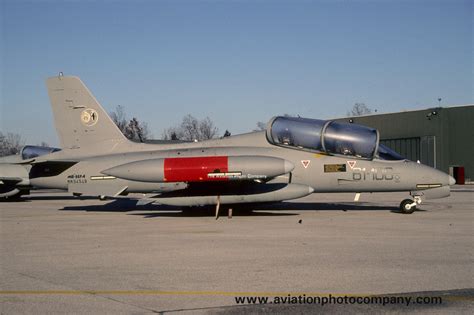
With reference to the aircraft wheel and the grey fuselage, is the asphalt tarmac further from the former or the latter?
the grey fuselage

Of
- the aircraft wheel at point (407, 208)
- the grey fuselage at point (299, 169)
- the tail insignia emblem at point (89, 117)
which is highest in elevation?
the tail insignia emblem at point (89, 117)

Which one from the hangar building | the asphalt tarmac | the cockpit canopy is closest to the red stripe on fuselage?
the asphalt tarmac

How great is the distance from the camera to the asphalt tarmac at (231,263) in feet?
21.1

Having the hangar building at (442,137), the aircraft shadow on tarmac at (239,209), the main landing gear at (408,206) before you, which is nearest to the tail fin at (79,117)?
the aircraft shadow on tarmac at (239,209)

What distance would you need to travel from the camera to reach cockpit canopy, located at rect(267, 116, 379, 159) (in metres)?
16.4

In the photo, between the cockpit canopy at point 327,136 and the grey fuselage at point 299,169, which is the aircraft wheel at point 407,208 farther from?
the cockpit canopy at point 327,136

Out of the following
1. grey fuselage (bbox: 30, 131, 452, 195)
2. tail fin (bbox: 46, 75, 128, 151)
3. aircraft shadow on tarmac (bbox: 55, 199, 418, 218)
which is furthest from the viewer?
tail fin (bbox: 46, 75, 128, 151)

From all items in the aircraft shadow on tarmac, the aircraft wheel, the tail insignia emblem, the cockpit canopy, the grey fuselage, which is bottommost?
the aircraft shadow on tarmac

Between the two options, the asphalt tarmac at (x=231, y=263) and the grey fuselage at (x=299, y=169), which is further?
the grey fuselage at (x=299, y=169)

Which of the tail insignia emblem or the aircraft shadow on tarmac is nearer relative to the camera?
the aircraft shadow on tarmac

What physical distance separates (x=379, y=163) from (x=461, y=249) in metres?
6.93

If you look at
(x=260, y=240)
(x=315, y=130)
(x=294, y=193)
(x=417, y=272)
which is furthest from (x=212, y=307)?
(x=315, y=130)

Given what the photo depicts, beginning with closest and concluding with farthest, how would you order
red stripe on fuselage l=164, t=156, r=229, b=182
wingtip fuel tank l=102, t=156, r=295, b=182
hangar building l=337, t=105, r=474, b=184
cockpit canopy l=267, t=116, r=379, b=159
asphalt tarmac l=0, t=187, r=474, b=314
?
asphalt tarmac l=0, t=187, r=474, b=314 → wingtip fuel tank l=102, t=156, r=295, b=182 → red stripe on fuselage l=164, t=156, r=229, b=182 → cockpit canopy l=267, t=116, r=379, b=159 → hangar building l=337, t=105, r=474, b=184

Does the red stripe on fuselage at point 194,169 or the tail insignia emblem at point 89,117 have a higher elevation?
the tail insignia emblem at point 89,117
